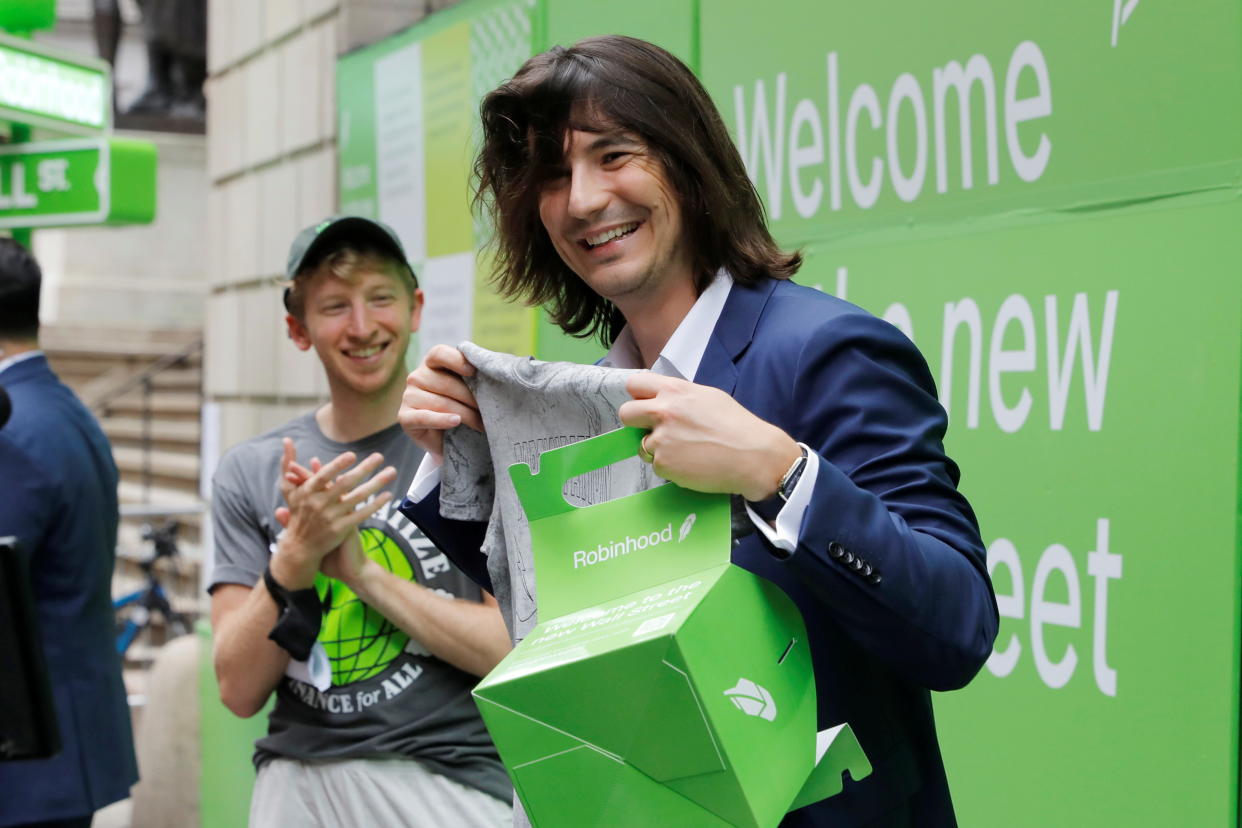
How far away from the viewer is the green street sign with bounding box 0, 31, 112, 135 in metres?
5.84

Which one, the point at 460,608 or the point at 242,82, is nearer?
the point at 460,608

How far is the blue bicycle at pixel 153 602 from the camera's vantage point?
10.5 m

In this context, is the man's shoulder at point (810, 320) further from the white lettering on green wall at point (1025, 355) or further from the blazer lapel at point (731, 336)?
the white lettering on green wall at point (1025, 355)

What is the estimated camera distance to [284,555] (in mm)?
2721

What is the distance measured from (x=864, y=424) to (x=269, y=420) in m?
6.57

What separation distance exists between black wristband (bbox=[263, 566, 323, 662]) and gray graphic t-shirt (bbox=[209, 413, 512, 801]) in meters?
Answer: 0.10

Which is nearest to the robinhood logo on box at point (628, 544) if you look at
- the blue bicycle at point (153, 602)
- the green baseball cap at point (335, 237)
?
the green baseball cap at point (335, 237)

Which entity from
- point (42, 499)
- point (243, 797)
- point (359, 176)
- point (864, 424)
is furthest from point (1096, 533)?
point (359, 176)

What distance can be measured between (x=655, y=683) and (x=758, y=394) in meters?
0.42

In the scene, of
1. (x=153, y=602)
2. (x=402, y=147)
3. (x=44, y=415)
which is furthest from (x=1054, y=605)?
(x=153, y=602)

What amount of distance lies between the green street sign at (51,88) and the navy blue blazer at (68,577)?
2.12 m

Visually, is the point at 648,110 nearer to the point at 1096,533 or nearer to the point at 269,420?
the point at 1096,533

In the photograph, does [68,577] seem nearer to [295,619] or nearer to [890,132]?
[295,619]

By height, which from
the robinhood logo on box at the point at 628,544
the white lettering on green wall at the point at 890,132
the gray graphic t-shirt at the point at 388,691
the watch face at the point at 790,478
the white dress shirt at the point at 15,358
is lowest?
the gray graphic t-shirt at the point at 388,691
